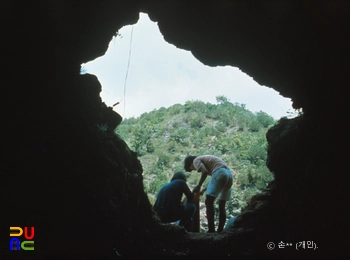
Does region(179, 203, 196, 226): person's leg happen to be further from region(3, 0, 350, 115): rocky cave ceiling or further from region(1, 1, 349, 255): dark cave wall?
region(3, 0, 350, 115): rocky cave ceiling

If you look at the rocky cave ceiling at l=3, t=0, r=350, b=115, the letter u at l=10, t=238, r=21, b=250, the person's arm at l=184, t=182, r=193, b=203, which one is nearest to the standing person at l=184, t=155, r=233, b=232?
the person's arm at l=184, t=182, r=193, b=203

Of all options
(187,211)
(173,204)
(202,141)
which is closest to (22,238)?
(173,204)

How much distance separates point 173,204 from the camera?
18.7 ft

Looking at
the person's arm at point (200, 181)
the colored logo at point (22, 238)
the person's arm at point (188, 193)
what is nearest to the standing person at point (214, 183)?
the person's arm at point (200, 181)

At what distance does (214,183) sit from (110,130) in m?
2.78

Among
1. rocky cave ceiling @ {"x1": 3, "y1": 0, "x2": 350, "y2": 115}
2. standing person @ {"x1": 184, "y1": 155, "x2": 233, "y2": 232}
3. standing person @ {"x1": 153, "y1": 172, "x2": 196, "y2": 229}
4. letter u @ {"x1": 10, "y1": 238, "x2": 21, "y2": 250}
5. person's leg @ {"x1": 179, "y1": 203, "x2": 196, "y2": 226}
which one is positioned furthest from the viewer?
standing person @ {"x1": 184, "y1": 155, "x2": 233, "y2": 232}

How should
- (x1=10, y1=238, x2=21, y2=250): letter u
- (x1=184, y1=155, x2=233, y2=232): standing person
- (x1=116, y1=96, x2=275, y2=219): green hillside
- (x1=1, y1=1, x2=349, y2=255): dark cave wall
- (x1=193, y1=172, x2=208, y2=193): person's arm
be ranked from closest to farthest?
(x1=10, y1=238, x2=21, y2=250): letter u < (x1=1, y1=1, x2=349, y2=255): dark cave wall < (x1=184, y1=155, x2=233, y2=232): standing person < (x1=193, y1=172, x2=208, y2=193): person's arm < (x1=116, y1=96, x2=275, y2=219): green hillside

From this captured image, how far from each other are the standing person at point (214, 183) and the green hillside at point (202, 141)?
4871 millimetres

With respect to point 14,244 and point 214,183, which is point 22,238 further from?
point 214,183

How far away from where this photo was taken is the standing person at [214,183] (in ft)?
20.3

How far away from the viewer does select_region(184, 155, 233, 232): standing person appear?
620cm

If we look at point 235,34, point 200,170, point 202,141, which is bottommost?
point 200,170

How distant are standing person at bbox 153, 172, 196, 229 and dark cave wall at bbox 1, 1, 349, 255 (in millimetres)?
323

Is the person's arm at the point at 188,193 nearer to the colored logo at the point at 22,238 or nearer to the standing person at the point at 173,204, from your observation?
the standing person at the point at 173,204
